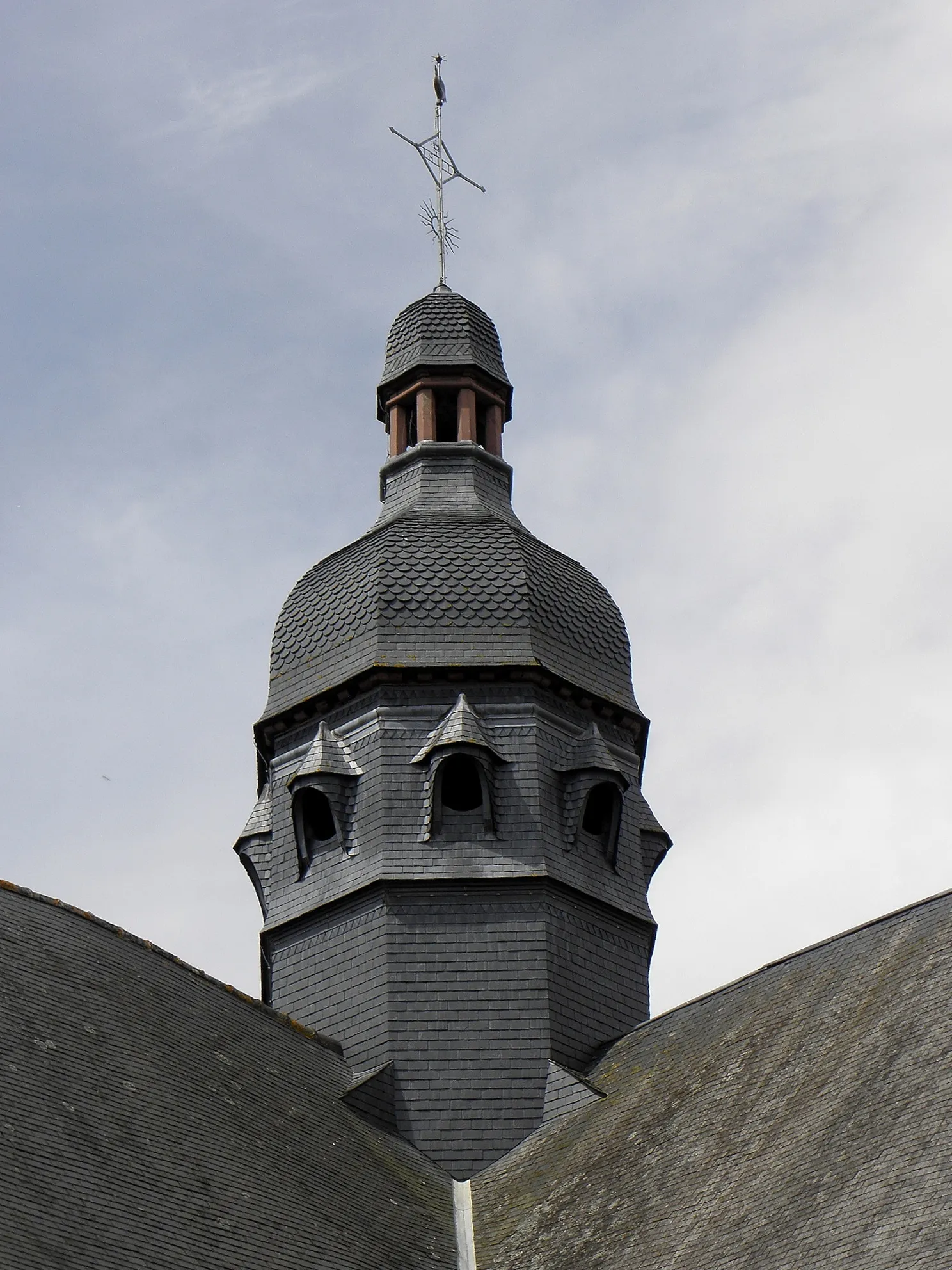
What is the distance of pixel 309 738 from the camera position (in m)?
26.5

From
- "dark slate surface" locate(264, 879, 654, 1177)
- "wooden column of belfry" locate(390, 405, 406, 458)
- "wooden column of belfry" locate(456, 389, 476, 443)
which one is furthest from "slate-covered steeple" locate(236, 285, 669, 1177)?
"wooden column of belfry" locate(390, 405, 406, 458)

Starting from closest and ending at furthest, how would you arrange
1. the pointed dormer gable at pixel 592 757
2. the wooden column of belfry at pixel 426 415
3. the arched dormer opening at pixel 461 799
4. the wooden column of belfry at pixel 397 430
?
the arched dormer opening at pixel 461 799 < the pointed dormer gable at pixel 592 757 < the wooden column of belfry at pixel 426 415 < the wooden column of belfry at pixel 397 430

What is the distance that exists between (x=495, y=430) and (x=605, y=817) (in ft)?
20.6

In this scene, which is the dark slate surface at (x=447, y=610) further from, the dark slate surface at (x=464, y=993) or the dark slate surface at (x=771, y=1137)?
the dark slate surface at (x=771, y=1137)

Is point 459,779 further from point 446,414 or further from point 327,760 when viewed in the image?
point 446,414

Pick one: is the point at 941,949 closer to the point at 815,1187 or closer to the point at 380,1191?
the point at 815,1187

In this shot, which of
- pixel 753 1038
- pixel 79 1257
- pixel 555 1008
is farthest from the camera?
pixel 555 1008

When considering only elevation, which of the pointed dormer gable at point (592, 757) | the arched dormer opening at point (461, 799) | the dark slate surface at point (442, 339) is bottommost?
the arched dormer opening at point (461, 799)

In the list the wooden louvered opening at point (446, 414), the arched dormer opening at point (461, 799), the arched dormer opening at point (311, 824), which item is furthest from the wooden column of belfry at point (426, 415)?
the arched dormer opening at point (311, 824)

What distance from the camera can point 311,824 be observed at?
25.9m

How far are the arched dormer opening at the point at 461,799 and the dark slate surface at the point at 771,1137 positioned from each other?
278 cm

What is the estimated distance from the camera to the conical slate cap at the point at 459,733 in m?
25.2

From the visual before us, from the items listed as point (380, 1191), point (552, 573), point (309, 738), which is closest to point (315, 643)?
point (309, 738)

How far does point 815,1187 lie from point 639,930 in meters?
7.22
